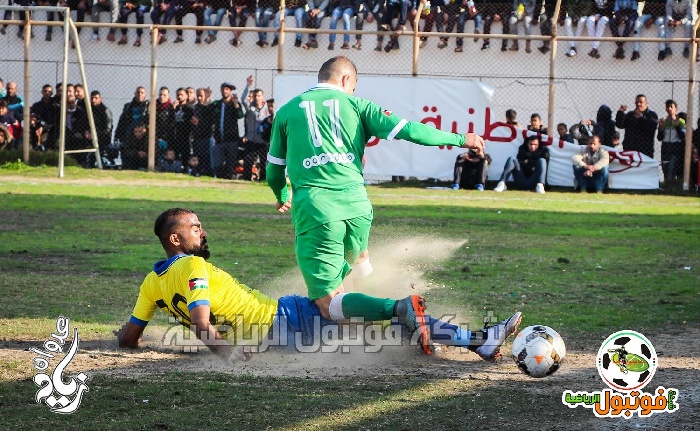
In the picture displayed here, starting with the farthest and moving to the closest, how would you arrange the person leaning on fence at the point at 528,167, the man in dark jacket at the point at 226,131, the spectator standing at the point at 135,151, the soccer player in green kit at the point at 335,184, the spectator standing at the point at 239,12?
the spectator standing at the point at 239,12 < the spectator standing at the point at 135,151 < the man in dark jacket at the point at 226,131 < the person leaning on fence at the point at 528,167 < the soccer player in green kit at the point at 335,184

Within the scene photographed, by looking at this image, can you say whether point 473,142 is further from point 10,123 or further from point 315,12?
point 10,123

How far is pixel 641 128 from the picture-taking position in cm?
2344

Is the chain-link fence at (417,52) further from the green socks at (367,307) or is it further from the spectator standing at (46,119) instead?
the green socks at (367,307)

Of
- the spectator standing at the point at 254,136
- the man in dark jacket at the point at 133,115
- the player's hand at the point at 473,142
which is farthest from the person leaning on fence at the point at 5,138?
the player's hand at the point at 473,142

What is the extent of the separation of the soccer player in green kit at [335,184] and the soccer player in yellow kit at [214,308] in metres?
0.14

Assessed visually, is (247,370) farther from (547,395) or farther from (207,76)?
(207,76)

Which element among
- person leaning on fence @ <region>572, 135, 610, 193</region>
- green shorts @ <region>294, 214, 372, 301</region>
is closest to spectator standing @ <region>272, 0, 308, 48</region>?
person leaning on fence @ <region>572, 135, 610, 193</region>

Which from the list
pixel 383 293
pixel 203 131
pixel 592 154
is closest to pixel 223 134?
pixel 203 131

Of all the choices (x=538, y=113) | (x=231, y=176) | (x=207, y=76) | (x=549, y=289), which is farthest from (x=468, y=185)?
(x=549, y=289)

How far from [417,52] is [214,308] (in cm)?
1741

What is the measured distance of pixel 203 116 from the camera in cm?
2434

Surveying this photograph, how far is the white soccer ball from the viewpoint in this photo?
669 centimetres

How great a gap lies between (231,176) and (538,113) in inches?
287

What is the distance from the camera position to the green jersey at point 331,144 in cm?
709
